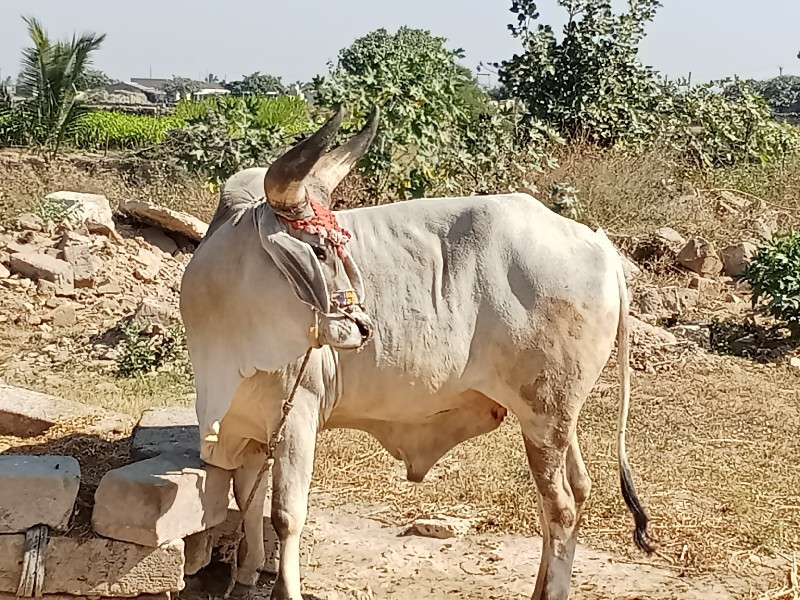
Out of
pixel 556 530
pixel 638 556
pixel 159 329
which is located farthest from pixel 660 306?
pixel 556 530

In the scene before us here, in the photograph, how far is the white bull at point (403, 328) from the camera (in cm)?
356

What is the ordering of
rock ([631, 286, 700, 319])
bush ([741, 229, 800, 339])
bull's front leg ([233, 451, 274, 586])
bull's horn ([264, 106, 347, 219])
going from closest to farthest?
bull's horn ([264, 106, 347, 219]) < bull's front leg ([233, 451, 274, 586]) < bush ([741, 229, 800, 339]) < rock ([631, 286, 700, 319])

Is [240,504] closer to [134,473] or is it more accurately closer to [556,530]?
[134,473]

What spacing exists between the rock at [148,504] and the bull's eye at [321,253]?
1.02 meters

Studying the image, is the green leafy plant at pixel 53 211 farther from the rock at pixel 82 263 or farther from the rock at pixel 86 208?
the rock at pixel 82 263

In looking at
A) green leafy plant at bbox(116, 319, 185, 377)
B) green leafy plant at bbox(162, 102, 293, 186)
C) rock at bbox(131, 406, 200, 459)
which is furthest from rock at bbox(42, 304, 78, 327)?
rock at bbox(131, 406, 200, 459)

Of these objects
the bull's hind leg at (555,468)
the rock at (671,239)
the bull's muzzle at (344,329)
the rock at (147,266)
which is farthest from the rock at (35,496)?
the rock at (671,239)

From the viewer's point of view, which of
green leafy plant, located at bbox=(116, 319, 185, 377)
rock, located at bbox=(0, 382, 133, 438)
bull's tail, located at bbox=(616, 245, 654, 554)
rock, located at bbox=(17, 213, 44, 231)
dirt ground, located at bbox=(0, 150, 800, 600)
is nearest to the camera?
bull's tail, located at bbox=(616, 245, 654, 554)

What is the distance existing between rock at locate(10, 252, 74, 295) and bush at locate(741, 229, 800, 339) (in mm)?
6010

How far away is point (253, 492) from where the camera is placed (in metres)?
3.98

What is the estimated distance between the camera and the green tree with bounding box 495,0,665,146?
14172 mm

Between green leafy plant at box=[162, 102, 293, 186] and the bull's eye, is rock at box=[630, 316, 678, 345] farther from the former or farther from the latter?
the bull's eye

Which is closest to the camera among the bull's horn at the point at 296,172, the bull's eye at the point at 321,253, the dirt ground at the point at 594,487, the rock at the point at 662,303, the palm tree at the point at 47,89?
the bull's horn at the point at 296,172

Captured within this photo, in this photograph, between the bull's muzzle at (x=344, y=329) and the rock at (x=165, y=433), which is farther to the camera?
the rock at (x=165, y=433)
